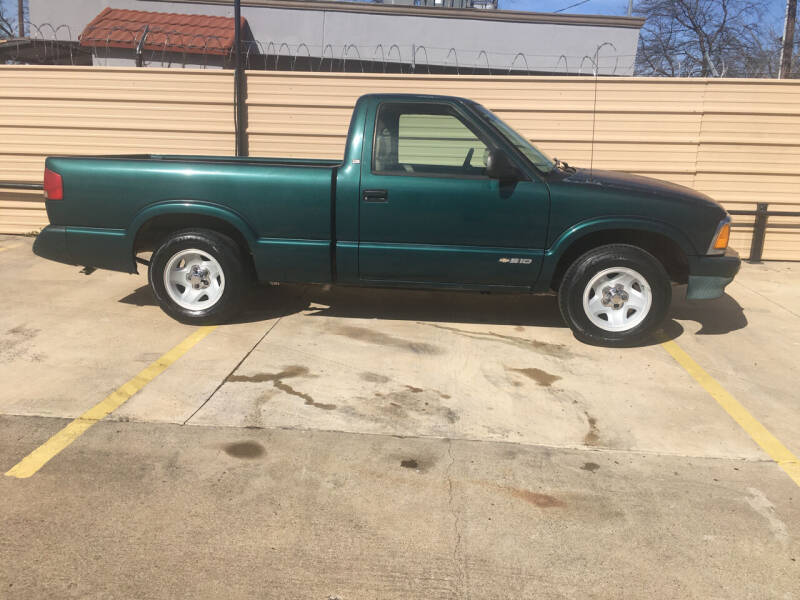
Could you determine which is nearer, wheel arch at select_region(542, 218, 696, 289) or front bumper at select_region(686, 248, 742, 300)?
wheel arch at select_region(542, 218, 696, 289)

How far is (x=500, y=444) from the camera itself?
3799 mm

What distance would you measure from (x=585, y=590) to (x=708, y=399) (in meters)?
2.38

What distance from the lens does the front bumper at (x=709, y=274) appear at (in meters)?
5.36

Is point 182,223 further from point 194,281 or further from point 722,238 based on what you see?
point 722,238

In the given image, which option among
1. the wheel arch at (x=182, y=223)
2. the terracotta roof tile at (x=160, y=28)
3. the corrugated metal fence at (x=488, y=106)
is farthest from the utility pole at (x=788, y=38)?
the wheel arch at (x=182, y=223)

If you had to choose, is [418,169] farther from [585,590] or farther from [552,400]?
[585,590]

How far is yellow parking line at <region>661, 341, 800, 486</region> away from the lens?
370 centimetres

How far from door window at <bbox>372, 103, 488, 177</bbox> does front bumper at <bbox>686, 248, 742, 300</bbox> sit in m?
1.84

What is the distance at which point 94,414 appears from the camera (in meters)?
3.99

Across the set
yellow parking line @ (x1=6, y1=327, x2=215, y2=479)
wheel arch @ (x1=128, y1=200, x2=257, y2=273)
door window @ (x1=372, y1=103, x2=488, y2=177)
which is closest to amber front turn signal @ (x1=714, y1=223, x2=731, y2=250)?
door window @ (x1=372, y1=103, x2=488, y2=177)

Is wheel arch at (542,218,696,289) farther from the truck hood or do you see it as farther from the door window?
the door window

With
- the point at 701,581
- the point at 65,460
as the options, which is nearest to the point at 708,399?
the point at 701,581

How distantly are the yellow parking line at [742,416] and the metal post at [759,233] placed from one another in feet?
→ 12.8

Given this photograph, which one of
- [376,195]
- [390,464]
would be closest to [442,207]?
[376,195]
